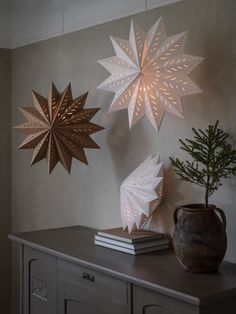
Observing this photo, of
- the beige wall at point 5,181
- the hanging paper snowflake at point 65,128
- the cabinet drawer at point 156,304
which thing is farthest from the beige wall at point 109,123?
the cabinet drawer at point 156,304

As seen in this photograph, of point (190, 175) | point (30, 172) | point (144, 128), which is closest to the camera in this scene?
point (190, 175)

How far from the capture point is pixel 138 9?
2.46 meters

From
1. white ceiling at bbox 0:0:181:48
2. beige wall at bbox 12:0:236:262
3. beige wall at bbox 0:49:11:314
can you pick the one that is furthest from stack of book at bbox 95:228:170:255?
beige wall at bbox 0:49:11:314

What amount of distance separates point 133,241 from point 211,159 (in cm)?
52

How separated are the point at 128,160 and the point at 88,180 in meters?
0.39

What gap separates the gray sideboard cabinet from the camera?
1629 mm

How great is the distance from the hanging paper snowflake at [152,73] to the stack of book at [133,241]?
51 cm

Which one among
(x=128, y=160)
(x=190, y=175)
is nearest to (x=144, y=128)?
(x=128, y=160)

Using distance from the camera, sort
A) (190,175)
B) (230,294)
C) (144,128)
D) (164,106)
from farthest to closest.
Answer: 1. (144,128)
2. (164,106)
3. (190,175)
4. (230,294)

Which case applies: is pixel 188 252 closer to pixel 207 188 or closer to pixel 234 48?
pixel 207 188

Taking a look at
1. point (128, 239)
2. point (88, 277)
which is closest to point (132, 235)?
point (128, 239)

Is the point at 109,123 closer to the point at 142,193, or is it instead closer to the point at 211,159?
the point at 142,193

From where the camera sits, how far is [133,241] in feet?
6.91

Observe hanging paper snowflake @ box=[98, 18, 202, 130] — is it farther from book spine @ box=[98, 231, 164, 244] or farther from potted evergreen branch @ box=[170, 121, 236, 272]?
book spine @ box=[98, 231, 164, 244]
